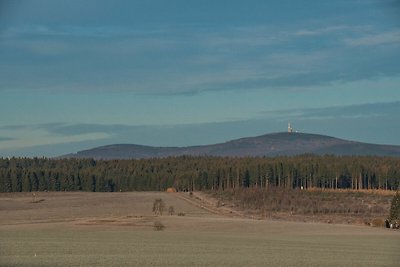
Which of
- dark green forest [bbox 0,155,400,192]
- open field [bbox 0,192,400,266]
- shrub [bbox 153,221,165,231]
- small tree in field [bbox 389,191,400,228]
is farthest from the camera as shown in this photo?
dark green forest [bbox 0,155,400,192]

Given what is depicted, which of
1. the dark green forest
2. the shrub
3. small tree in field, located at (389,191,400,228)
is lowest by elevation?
the shrub

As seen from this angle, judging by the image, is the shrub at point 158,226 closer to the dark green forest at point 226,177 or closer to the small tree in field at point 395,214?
the small tree in field at point 395,214

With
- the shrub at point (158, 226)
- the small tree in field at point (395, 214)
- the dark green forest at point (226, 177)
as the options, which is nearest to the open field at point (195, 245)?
the shrub at point (158, 226)

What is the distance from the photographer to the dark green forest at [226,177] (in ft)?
471

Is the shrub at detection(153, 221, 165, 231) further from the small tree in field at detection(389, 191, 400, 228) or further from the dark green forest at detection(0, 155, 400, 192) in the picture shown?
the dark green forest at detection(0, 155, 400, 192)

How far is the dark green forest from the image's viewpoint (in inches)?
5650

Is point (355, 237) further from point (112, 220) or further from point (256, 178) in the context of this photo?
point (256, 178)

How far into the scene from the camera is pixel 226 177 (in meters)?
152

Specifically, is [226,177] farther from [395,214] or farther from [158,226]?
[158,226]

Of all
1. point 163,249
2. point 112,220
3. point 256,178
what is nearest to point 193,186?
point 256,178

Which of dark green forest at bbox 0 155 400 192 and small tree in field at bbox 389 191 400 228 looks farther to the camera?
dark green forest at bbox 0 155 400 192

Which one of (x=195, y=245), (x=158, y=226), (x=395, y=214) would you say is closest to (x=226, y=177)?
(x=395, y=214)

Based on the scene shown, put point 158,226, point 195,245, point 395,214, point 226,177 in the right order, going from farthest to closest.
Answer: point 226,177, point 395,214, point 158,226, point 195,245

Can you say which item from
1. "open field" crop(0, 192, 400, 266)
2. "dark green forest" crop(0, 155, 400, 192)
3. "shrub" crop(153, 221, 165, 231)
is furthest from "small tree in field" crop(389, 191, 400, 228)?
"dark green forest" crop(0, 155, 400, 192)
